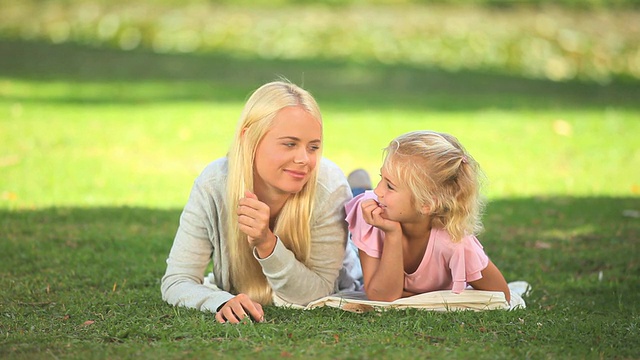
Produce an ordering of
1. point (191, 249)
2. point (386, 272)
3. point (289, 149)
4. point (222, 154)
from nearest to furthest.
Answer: point (289, 149) < point (386, 272) < point (191, 249) < point (222, 154)

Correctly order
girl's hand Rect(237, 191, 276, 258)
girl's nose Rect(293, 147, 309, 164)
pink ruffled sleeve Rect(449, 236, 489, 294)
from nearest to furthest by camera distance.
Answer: girl's hand Rect(237, 191, 276, 258), girl's nose Rect(293, 147, 309, 164), pink ruffled sleeve Rect(449, 236, 489, 294)

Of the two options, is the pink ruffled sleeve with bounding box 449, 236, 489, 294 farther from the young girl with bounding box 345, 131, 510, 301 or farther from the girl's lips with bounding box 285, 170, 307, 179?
the girl's lips with bounding box 285, 170, 307, 179

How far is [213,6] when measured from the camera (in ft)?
65.7

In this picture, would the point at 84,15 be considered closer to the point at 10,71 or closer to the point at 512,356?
the point at 10,71

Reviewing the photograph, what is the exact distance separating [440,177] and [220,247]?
3.97 ft

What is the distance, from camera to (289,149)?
4504 millimetres

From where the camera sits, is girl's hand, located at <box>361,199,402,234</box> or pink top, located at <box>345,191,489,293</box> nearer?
girl's hand, located at <box>361,199,402,234</box>

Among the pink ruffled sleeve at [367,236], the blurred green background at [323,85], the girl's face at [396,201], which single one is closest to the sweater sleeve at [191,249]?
the pink ruffled sleeve at [367,236]

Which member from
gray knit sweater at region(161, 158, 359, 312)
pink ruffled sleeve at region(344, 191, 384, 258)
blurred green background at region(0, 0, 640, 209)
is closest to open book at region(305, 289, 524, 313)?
gray knit sweater at region(161, 158, 359, 312)

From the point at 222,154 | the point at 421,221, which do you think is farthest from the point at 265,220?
the point at 222,154

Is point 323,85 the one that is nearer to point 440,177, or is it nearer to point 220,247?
point 220,247

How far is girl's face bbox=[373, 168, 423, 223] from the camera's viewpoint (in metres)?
4.55

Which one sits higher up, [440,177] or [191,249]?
[440,177]

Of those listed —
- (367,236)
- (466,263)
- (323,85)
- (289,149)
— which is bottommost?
(466,263)
